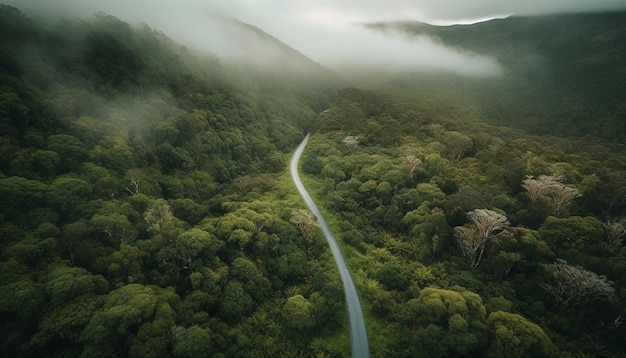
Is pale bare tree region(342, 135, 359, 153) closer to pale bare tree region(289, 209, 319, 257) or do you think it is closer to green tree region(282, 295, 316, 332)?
pale bare tree region(289, 209, 319, 257)

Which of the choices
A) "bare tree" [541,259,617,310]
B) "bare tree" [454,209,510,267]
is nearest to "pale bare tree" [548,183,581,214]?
"bare tree" [454,209,510,267]

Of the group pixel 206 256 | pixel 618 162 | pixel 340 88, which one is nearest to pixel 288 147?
pixel 206 256

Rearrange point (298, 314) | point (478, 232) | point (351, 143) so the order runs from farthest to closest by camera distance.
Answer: point (351, 143) < point (478, 232) < point (298, 314)

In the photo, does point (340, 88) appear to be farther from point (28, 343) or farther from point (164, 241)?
point (28, 343)

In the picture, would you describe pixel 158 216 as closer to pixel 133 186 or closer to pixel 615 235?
pixel 133 186

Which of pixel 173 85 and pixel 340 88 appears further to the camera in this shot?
pixel 340 88

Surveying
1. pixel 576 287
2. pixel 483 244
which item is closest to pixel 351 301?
pixel 483 244

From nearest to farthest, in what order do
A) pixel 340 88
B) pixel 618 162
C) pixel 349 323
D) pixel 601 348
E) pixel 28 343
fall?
pixel 28 343 → pixel 601 348 → pixel 349 323 → pixel 618 162 → pixel 340 88
